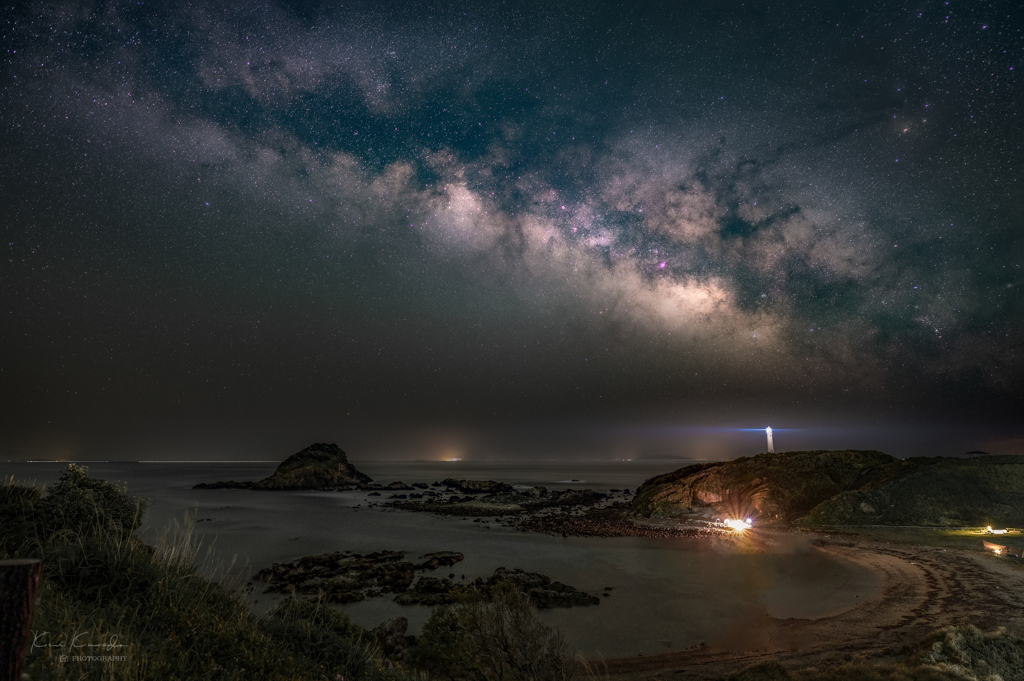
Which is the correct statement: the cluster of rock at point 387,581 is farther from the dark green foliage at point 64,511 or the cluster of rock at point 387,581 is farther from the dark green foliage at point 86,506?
the dark green foliage at point 64,511

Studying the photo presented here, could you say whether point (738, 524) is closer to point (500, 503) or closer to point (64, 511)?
point (500, 503)

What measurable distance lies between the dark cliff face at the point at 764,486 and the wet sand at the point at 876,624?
64.3 feet

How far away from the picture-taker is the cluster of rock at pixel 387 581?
20.9m

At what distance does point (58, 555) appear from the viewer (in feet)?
21.8

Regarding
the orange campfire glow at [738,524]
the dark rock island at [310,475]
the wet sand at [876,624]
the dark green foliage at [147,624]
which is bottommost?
the dark rock island at [310,475]

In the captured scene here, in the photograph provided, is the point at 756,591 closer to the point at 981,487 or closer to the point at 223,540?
the point at 981,487

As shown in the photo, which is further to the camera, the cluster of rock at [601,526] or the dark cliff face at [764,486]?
the dark cliff face at [764,486]

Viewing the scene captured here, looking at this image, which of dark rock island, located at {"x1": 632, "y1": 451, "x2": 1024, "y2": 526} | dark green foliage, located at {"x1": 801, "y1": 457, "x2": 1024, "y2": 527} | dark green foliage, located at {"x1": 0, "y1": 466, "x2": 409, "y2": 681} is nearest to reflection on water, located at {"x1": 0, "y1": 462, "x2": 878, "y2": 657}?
dark green foliage, located at {"x1": 0, "y1": 466, "x2": 409, "y2": 681}

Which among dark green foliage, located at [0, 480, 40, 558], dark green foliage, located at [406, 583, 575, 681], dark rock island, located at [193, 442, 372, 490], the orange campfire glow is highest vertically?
dark green foliage, located at [0, 480, 40, 558]

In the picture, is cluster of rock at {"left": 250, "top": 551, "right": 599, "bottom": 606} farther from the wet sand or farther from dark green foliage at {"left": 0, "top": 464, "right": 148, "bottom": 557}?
dark green foliage at {"left": 0, "top": 464, "right": 148, "bottom": 557}

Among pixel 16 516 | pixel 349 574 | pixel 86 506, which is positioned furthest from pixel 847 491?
pixel 16 516

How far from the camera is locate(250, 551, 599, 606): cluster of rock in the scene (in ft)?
68.5

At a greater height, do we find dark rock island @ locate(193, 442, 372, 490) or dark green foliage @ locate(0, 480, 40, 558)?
dark green foliage @ locate(0, 480, 40, 558)

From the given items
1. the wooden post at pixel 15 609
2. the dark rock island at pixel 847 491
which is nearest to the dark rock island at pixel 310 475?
the dark rock island at pixel 847 491
